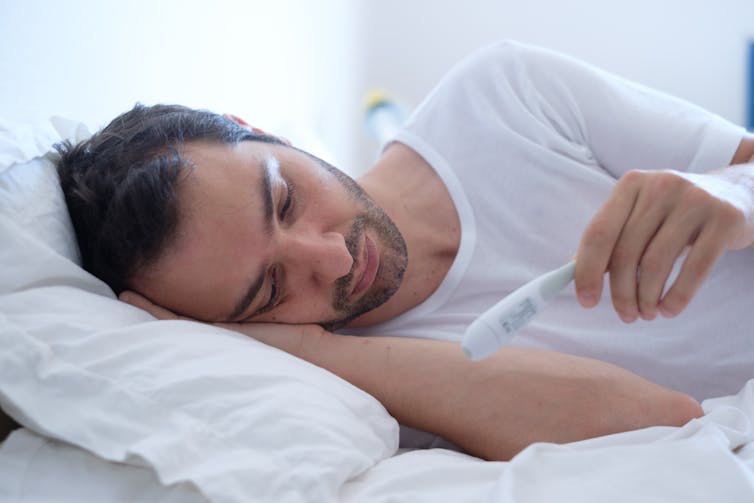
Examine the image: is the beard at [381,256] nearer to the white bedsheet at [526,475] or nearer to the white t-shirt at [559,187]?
the white t-shirt at [559,187]

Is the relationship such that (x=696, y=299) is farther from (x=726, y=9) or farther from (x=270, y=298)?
(x=726, y=9)

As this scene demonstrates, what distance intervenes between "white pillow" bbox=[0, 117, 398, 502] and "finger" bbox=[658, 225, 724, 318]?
0.93 feet

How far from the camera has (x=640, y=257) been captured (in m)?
0.60

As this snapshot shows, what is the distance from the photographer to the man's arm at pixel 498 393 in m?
0.68

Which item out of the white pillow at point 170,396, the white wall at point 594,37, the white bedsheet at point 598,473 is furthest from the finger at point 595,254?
the white wall at point 594,37

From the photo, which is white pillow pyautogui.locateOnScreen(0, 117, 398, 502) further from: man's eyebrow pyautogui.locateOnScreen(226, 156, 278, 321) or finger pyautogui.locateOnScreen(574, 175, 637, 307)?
finger pyautogui.locateOnScreen(574, 175, 637, 307)

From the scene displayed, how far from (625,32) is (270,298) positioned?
1.95 m

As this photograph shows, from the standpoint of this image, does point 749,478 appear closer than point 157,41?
Yes

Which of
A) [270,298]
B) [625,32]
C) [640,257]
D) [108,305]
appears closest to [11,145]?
[108,305]

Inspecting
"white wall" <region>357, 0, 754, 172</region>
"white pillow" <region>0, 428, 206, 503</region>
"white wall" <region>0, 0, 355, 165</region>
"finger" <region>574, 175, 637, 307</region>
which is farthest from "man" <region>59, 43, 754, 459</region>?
"white wall" <region>357, 0, 754, 172</region>

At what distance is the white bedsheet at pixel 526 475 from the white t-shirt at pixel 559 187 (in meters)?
0.27

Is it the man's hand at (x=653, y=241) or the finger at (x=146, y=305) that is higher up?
the man's hand at (x=653, y=241)

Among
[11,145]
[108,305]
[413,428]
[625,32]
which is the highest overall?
[625,32]

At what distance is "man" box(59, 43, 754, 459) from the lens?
668 mm
